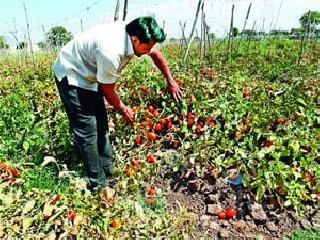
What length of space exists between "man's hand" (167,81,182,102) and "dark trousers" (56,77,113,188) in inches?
23.8

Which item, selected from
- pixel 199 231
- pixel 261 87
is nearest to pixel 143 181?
pixel 199 231

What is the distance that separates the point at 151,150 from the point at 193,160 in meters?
0.62

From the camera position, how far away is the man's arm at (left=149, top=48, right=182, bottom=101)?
11.1 ft

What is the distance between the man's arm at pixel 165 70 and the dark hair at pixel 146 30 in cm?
52

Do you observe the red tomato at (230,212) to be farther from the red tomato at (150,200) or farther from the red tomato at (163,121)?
the red tomato at (163,121)

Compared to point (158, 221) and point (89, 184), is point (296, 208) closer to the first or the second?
point (158, 221)

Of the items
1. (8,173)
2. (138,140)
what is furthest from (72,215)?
(138,140)

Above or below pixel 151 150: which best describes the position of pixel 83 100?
above

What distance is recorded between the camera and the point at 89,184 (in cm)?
326

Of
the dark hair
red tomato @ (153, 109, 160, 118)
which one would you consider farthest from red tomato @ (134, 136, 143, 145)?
the dark hair

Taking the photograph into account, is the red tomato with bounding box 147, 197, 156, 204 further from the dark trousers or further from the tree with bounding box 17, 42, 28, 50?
the tree with bounding box 17, 42, 28, 50

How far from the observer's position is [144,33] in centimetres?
278

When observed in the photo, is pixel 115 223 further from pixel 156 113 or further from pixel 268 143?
pixel 156 113

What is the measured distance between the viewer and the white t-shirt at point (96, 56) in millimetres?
2838
